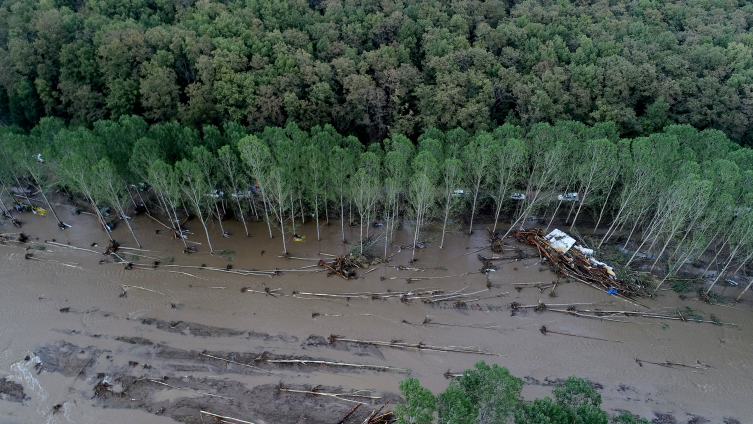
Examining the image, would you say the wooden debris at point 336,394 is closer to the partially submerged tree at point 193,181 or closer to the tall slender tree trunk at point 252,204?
the partially submerged tree at point 193,181

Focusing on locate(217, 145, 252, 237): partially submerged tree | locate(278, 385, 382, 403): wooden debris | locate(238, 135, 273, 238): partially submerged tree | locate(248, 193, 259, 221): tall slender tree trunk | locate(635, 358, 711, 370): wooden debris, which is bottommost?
locate(635, 358, 711, 370): wooden debris

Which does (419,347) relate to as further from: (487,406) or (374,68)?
(374,68)

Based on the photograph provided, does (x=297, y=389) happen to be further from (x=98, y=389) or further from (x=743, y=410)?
(x=743, y=410)

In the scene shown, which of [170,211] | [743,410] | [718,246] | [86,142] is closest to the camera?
[743,410]

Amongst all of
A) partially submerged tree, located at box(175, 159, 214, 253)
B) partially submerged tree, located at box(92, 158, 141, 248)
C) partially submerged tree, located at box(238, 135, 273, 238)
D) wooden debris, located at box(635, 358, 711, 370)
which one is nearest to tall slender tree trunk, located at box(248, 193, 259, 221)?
partially submerged tree, located at box(175, 159, 214, 253)

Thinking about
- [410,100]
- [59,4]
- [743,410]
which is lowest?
[743,410]

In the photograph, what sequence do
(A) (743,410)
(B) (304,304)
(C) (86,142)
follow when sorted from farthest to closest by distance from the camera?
(C) (86,142)
(B) (304,304)
(A) (743,410)

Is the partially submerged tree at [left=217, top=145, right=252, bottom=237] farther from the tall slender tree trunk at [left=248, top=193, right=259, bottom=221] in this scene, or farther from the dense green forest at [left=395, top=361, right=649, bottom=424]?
the dense green forest at [left=395, top=361, right=649, bottom=424]

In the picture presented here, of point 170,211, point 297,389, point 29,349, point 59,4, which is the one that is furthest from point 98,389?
point 59,4
